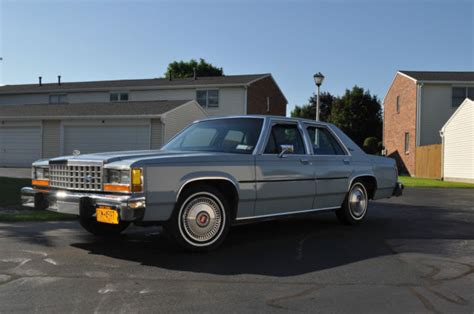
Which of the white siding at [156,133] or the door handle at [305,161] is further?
the white siding at [156,133]

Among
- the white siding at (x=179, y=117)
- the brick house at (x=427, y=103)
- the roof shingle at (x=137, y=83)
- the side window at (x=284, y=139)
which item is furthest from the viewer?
the roof shingle at (x=137, y=83)

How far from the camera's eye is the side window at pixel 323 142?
7.13 metres

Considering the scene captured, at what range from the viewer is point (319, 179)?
22.4 feet

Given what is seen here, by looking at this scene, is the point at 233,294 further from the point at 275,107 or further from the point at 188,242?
the point at 275,107

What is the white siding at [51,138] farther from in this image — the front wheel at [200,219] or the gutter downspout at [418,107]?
the front wheel at [200,219]

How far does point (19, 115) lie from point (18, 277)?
24435mm

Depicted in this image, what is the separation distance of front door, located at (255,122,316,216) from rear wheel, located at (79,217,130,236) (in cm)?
198

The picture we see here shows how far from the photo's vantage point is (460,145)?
934 inches

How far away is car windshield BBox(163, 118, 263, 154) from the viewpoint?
6.20m

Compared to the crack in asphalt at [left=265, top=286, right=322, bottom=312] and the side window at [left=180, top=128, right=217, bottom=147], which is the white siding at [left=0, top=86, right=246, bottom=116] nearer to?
the side window at [left=180, top=128, right=217, bottom=147]

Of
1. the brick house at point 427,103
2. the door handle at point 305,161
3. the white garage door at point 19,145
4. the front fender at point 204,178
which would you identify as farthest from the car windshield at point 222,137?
the brick house at point 427,103

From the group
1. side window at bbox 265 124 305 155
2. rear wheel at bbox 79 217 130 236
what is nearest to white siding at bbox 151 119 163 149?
rear wheel at bbox 79 217 130 236

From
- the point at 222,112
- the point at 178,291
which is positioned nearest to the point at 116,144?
the point at 222,112

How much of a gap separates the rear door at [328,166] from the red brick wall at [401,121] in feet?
80.6
